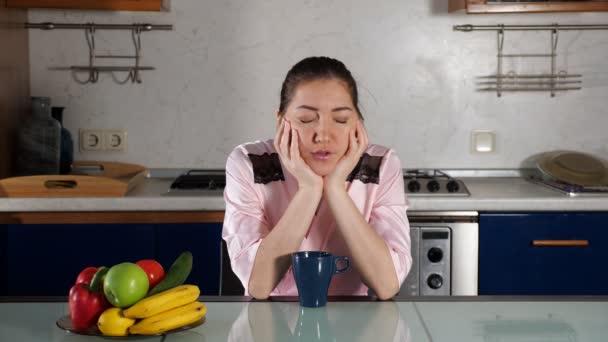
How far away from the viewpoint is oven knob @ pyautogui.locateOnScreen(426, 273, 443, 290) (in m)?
3.23

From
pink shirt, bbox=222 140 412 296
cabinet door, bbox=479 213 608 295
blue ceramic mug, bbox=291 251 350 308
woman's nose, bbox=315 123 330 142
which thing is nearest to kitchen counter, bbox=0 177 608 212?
cabinet door, bbox=479 213 608 295

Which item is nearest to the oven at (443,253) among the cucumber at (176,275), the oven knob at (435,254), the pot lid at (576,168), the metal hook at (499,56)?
the oven knob at (435,254)

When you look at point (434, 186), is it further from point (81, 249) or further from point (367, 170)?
point (81, 249)

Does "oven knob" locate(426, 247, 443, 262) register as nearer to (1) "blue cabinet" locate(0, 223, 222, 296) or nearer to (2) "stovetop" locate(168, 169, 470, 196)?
(2) "stovetop" locate(168, 169, 470, 196)

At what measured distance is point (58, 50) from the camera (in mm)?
3742

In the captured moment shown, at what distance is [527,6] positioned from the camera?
3.54 meters

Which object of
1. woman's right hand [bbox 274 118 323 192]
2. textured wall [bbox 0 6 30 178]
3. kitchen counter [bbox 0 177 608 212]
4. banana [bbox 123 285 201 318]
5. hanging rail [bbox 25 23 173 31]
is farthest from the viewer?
hanging rail [bbox 25 23 173 31]

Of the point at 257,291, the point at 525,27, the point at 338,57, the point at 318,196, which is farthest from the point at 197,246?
the point at 525,27

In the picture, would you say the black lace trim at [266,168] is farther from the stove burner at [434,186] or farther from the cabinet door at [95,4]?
the cabinet door at [95,4]

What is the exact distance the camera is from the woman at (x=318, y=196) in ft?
6.72

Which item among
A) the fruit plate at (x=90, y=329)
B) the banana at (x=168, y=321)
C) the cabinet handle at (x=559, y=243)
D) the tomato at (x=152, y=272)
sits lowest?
the cabinet handle at (x=559, y=243)

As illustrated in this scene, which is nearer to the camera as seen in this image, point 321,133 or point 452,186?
point 321,133

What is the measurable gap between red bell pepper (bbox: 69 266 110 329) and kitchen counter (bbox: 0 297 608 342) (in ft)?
0.10

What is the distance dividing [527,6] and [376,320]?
2.19 meters
